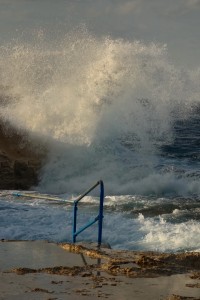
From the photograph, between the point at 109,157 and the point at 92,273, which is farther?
the point at 109,157

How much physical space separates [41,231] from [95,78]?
45.3 feet

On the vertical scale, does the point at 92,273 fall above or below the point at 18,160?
below

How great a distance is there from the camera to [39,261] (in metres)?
6.84

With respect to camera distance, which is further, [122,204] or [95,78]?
[95,78]

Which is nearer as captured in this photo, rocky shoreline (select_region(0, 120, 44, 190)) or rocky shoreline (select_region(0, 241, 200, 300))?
rocky shoreline (select_region(0, 241, 200, 300))

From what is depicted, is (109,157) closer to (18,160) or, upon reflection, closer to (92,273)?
(18,160)

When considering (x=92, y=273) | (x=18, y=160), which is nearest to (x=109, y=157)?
(x=18, y=160)

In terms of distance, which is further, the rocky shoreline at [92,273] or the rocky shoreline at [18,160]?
the rocky shoreline at [18,160]

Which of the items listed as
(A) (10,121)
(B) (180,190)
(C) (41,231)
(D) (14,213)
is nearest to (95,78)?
(A) (10,121)

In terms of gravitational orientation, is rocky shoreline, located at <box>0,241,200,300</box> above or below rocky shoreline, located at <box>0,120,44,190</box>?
below

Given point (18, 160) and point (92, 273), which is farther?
point (18, 160)

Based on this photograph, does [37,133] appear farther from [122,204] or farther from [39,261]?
[39,261]

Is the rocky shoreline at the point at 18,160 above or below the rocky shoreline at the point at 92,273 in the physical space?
above

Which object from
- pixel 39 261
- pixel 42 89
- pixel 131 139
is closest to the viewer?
pixel 39 261
